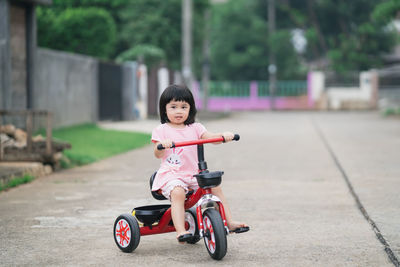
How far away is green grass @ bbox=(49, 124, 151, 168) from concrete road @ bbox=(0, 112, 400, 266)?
384mm

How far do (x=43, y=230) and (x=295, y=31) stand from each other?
43.2 meters

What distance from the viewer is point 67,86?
1675cm

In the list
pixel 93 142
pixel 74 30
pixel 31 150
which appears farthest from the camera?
pixel 74 30

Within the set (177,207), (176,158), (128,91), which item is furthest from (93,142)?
(177,207)

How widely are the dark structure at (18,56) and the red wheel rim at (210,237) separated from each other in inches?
267

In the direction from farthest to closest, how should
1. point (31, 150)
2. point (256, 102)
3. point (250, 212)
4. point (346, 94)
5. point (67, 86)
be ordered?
point (256, 102)
point (346, 94)
point (67, 86)
point (31, 150)
point (250, 212)

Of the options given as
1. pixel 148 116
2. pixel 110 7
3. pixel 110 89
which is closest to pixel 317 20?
pixel 110 7

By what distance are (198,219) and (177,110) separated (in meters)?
0.80

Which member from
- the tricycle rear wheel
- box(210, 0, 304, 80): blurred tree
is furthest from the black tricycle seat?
box(210, 0, 304, 80): blurred tree

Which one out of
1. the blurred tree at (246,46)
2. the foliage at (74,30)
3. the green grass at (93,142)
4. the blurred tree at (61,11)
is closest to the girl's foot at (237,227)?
the green grass at (93,142)

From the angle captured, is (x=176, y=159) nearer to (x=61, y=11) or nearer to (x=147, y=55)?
(x=61, y=11)

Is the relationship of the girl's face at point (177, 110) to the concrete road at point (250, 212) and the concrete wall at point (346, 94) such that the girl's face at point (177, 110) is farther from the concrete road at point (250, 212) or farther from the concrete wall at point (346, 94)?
the concrete wall at point (346, 94)

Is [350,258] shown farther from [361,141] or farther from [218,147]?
[361,141]

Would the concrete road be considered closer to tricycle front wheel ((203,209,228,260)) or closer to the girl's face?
tricycle front wheel ((203,209,228,260))
